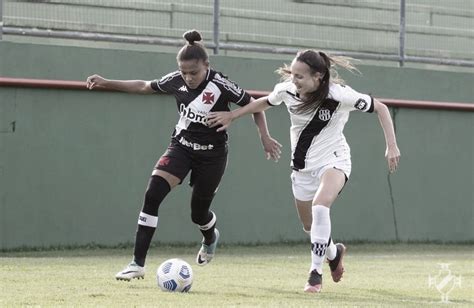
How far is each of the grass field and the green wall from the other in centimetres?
42

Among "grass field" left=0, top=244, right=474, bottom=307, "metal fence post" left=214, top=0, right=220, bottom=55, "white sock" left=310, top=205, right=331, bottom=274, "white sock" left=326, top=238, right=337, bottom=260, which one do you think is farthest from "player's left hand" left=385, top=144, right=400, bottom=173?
"metal fence post" left=214, top=0, right=220, bottom=55

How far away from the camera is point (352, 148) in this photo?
15.2 m

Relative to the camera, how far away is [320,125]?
8859 mm

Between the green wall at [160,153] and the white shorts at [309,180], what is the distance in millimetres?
4715

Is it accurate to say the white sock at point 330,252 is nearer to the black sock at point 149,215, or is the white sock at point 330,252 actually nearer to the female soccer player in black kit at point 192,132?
the female soccer player in black kit at point 192,132

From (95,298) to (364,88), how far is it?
332 inches

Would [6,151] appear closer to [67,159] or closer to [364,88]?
[67,159]

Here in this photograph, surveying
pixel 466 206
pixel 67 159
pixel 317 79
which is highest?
pixel 317 79

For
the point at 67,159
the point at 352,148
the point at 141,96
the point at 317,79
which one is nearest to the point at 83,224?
the point at 67,159

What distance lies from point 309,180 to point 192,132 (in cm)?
109

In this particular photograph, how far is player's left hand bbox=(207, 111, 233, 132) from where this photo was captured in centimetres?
902

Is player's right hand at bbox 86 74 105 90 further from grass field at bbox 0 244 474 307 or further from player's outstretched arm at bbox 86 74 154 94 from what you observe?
grass field at bbox 0 244 474 307

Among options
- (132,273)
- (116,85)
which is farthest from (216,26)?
(132,273)

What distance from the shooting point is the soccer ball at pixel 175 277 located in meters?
8.09
